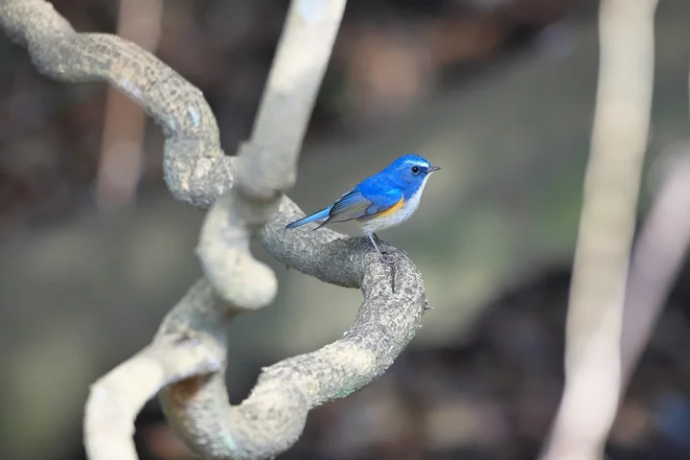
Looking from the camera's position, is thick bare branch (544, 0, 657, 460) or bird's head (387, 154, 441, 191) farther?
bird's head (387, 154, 441, 191)

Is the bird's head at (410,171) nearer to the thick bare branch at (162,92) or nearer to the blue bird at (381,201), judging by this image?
the blue bird at (381,201)

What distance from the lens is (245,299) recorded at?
1151mm

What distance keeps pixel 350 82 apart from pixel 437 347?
83.2 inches

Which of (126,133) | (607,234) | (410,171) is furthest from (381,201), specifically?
(126,133)

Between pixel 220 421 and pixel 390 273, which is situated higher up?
pixel 390 273

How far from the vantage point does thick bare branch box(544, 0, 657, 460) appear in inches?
64.3

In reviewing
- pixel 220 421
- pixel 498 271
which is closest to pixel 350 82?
pixel 498 271

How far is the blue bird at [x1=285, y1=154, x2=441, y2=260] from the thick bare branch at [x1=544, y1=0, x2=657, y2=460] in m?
0.60

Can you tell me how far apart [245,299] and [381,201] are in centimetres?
149

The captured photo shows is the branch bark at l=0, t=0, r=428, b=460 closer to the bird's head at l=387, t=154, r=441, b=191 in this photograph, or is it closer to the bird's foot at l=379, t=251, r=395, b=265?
the bird's foot at l=379, t=251, r=395, b=265

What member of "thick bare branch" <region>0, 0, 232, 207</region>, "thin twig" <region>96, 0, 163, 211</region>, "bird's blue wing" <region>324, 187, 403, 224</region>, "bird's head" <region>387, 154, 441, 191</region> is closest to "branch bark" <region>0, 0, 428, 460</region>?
"thick bare branch" <region>0, 0, 232, 207</region>

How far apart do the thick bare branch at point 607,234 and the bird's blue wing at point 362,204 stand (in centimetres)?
61

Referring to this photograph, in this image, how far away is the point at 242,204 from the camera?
1146mm

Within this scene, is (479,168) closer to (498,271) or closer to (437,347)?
(498,271)
